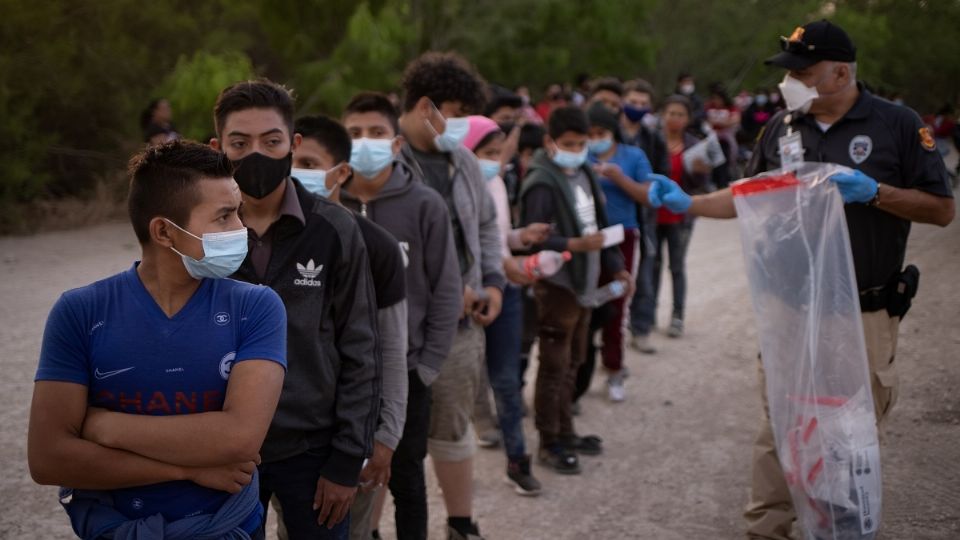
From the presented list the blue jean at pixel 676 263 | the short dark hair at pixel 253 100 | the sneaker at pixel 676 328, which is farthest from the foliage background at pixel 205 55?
the short dark hair at pixel 253 100

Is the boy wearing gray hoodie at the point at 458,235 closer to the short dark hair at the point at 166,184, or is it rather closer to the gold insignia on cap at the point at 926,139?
the short dark hair at the point at 166,184

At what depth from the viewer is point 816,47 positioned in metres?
3.99

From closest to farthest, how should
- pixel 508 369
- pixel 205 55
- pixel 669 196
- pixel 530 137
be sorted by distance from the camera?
1. pixel 669 196
2. pixel 508 369
3. pixel 530 137
4. pixel 205 55

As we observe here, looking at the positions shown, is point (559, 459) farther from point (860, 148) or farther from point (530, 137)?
point (530, 137)

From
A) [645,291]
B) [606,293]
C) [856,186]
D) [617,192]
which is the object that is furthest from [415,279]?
[645,291]

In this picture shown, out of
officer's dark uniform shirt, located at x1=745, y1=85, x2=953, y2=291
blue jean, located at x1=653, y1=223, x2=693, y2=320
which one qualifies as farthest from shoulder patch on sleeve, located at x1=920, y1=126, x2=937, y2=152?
blue jean, located at x1=653, y1=223, x2=693, y2=320

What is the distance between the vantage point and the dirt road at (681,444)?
450cm

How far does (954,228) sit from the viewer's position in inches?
450

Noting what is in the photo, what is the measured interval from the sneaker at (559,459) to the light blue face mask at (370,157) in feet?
7.74

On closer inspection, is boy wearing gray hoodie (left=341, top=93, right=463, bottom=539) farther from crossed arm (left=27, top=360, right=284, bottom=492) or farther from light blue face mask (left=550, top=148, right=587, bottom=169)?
light blue face mask (left=550, top=148, right=587, bottom=169)

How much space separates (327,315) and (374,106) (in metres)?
1.41

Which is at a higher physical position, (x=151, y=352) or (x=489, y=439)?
(x=151, y=352)

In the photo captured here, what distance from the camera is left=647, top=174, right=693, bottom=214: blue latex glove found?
4.64 m

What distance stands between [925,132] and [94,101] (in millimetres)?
13200
